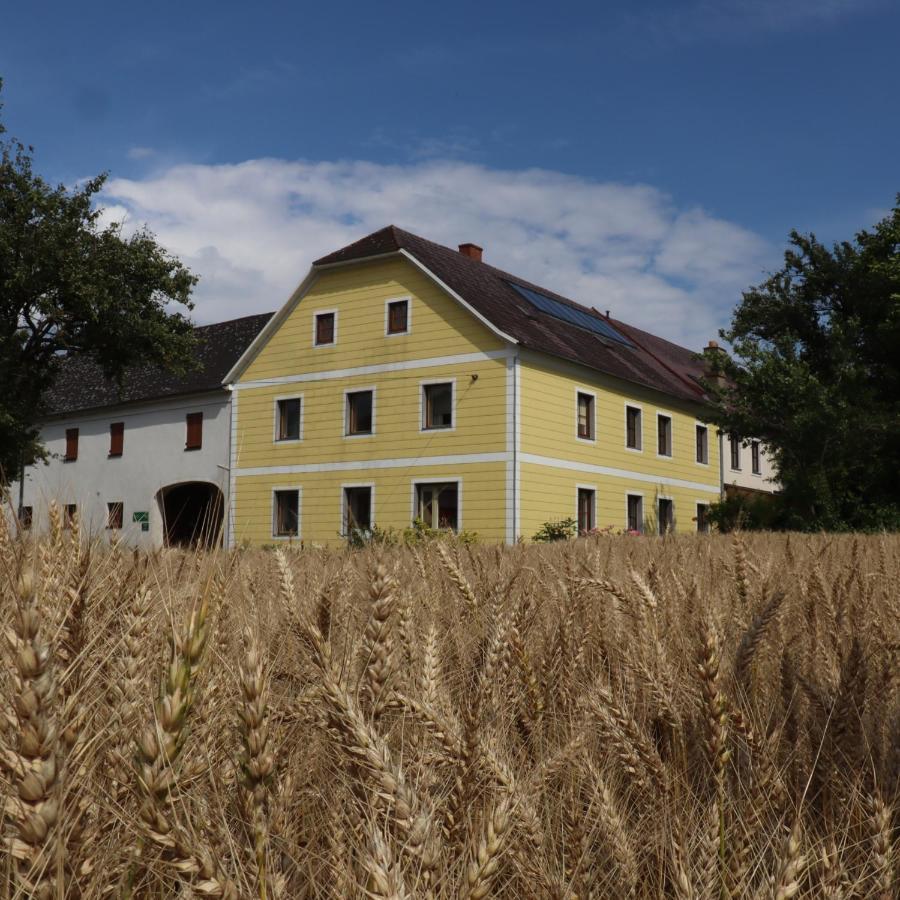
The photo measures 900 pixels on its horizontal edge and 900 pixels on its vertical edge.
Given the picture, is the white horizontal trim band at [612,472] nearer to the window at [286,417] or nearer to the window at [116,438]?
the window at [286,417]

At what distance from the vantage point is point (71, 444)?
4025cm


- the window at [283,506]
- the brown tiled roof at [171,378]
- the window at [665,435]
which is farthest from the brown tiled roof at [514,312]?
the brown tiled roof at [171,378]

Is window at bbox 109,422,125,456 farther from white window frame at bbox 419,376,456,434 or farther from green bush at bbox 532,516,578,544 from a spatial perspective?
green bush at bbox 532,516,578,544

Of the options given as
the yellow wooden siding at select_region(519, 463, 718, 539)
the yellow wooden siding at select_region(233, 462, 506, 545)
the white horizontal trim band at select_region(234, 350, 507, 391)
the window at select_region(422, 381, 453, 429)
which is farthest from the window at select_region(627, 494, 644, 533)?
the white horizontal trim band at select_region(234, 350, 507, 391)

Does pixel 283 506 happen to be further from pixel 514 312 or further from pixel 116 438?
pixel 116 438

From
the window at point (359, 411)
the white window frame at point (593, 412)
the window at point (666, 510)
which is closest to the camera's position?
the white window frame at point (593, 412)

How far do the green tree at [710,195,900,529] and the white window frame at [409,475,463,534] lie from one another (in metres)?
7.65

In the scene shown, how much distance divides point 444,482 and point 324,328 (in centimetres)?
713

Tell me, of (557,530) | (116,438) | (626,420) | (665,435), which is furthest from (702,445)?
(116,438)

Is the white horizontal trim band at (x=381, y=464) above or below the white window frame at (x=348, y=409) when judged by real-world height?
below

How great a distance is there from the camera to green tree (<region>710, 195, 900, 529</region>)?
21.5 m

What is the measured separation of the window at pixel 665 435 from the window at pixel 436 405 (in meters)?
9.82

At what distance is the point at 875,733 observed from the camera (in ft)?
6.81

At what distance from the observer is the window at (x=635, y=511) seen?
32.2m
